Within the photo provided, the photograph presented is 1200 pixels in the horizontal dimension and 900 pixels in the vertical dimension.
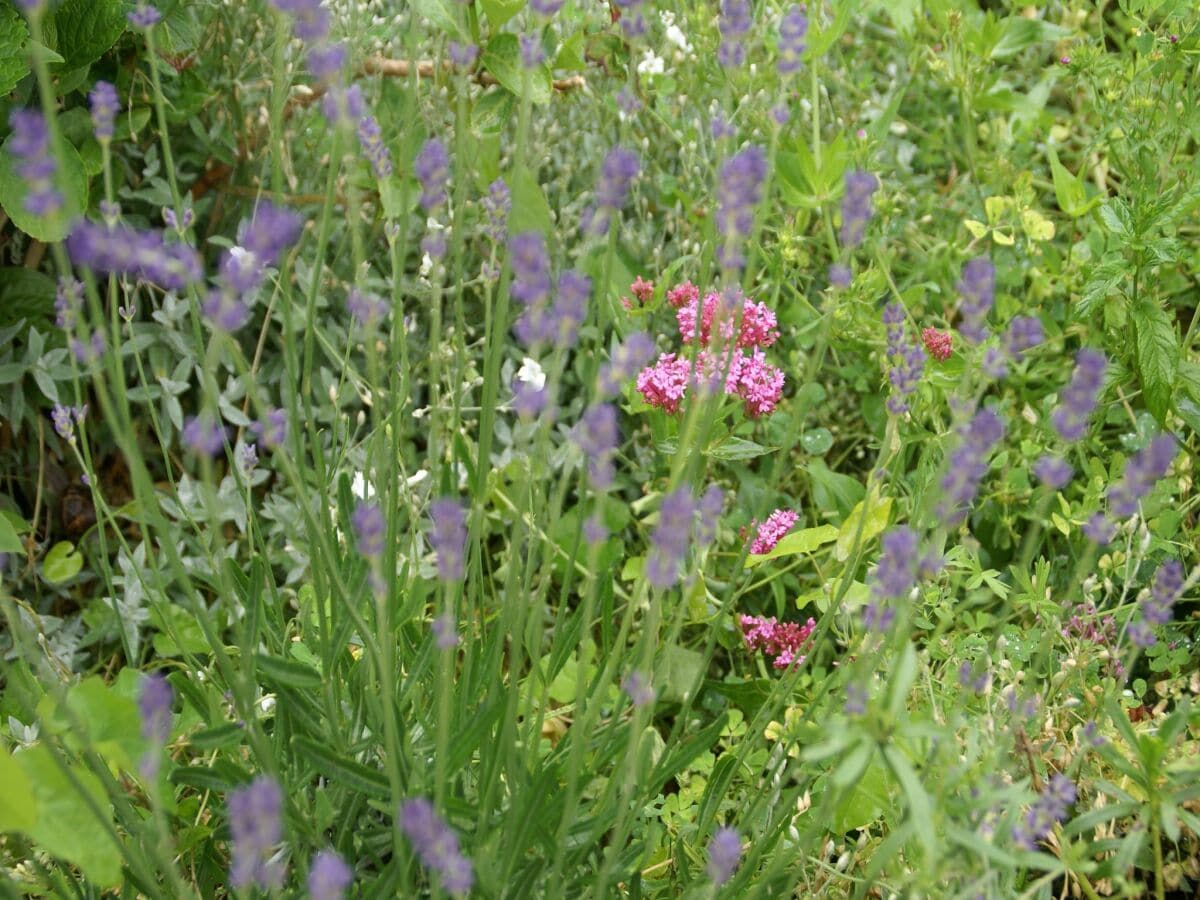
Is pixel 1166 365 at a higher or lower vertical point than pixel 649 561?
lower

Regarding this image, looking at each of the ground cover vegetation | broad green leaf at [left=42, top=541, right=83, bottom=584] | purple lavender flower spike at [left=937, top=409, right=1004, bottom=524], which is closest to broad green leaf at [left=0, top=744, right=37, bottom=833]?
the ground cover vegetation

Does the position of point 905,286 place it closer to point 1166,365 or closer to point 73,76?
point 1166,365

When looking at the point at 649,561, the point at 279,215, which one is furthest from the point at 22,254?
the point at 649,561

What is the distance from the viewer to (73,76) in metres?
2.20

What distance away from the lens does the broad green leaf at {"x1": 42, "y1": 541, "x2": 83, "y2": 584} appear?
2402 millimetres

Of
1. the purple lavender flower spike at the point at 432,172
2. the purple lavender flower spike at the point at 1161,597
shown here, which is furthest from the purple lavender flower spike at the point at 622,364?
the purple lavender flower spike at the point at 1161,597

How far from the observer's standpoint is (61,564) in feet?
7.94

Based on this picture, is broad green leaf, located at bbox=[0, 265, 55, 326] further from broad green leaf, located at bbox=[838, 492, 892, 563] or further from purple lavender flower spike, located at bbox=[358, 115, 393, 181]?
broad green leaf, located at bbox=[838, 492, 892, 563]

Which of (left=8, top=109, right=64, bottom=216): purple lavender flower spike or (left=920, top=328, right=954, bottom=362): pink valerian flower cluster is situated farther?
(left=920, top=328, right=954, bottom=362): pink valerian flower cluster

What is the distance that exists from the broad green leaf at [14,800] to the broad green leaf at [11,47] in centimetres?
127

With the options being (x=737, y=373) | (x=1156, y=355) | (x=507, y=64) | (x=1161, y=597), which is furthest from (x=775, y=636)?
(x=507, y=64)

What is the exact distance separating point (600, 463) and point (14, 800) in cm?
60

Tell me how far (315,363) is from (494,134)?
75 cm

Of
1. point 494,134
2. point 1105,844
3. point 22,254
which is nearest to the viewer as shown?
point 1105,844
